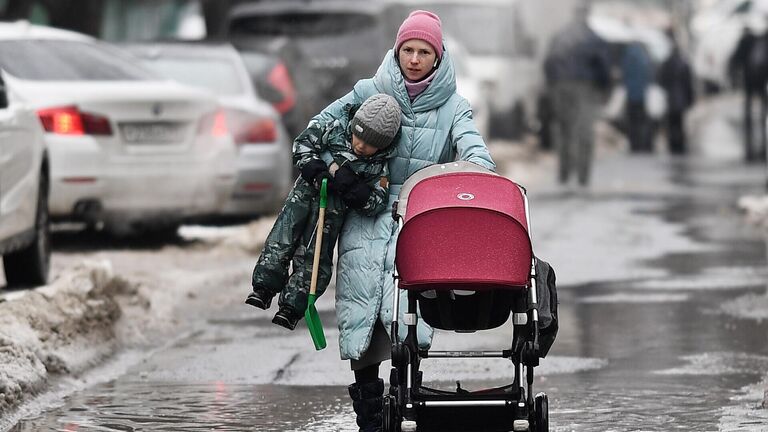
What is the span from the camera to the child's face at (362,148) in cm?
701

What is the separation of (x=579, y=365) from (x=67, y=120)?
223 inches

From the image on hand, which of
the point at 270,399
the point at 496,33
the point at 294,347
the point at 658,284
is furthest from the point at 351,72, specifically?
the point at 270,399

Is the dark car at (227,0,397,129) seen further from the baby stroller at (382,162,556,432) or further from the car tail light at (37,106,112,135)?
the baby stroller at (382,162,556,432)

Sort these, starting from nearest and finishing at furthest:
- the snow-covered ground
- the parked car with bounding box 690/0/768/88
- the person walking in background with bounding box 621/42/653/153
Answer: the snow-covered ground → the person walking in background with bounding box 621/42/653/153 → the parked car with bounding box 690/0/768/88

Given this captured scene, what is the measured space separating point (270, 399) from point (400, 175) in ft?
5.80

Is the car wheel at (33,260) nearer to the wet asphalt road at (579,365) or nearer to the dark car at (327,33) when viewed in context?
the wet asphalt road at (579,365)

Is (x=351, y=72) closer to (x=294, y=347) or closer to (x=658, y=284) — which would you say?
(x=658, y=284)

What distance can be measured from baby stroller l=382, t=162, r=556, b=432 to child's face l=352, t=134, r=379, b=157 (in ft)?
0.76

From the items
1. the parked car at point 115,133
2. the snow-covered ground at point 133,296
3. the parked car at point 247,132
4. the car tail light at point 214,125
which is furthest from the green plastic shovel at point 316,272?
the parked car at point 247,132

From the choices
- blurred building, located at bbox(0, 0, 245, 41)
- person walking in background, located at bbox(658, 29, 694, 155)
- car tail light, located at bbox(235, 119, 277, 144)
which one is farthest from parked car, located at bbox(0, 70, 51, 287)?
person walking in background, located at bbox(658, 29, 694, 155)

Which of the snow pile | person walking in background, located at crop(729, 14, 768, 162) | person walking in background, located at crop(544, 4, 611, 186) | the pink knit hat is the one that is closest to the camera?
the pink knit hat

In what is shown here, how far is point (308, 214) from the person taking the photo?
23.5 ft

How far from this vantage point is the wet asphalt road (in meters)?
8.04

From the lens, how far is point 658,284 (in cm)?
1321
